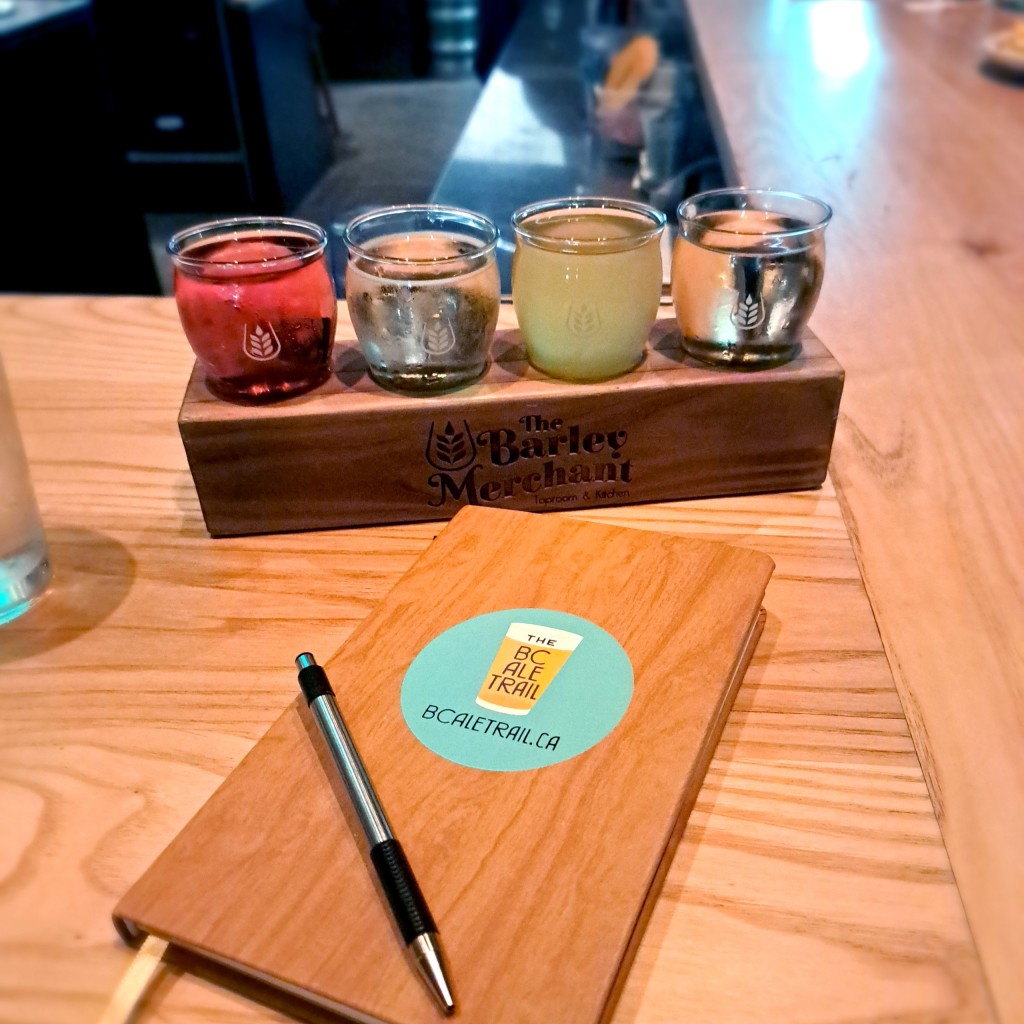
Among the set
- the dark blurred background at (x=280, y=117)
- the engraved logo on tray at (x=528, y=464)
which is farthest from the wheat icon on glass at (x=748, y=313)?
the dark blurred background at (x=280, y=117)

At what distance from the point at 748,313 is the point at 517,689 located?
295mm

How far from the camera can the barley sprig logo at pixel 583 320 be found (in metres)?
0.61

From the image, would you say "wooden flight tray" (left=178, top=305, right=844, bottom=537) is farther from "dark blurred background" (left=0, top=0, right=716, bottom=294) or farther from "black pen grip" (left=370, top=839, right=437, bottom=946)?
"dark blurred background" (left=0, top=0, right=716, bottom=294)

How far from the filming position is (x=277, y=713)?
497 millimetres

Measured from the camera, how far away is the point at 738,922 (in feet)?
1.28

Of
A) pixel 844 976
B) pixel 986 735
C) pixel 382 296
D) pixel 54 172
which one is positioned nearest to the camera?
pixel 844 976

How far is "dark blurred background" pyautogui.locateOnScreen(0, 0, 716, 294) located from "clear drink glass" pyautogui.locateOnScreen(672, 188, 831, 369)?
61 centimetres

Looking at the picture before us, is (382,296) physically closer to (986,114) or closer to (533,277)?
(533,277)

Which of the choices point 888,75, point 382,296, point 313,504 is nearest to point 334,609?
point 313,504

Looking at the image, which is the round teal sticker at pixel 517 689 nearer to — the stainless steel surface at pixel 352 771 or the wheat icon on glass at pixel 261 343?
the stainless steel surface at pixel 352 771

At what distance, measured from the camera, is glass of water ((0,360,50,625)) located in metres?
0.56

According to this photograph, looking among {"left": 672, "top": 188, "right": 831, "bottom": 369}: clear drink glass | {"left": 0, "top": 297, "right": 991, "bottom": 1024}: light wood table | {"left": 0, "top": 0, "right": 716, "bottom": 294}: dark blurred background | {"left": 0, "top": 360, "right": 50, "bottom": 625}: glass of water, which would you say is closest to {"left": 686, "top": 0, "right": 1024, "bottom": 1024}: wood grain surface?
{"left": 0, "top": 297, "right": 991, "bottom": 1024}: light wood table

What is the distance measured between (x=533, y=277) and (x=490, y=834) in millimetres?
356

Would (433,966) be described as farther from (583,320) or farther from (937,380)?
(937,380)
